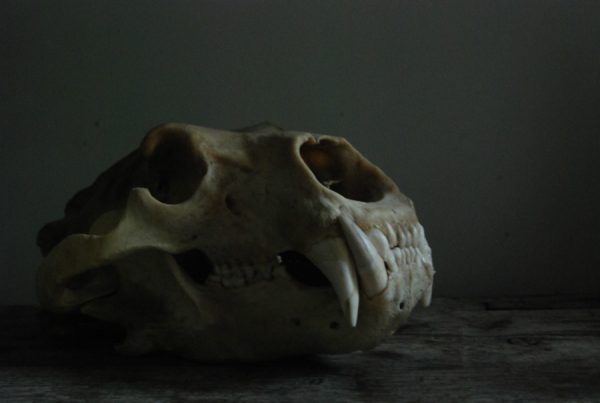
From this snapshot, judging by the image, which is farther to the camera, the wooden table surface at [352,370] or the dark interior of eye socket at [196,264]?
the dark interior of eye socket at [196,264]

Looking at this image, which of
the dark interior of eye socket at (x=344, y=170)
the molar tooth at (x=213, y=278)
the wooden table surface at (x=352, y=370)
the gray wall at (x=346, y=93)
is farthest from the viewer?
the gray wall at (x=346, y=93)

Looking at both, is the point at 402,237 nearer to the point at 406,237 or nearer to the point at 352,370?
the point at 406,237

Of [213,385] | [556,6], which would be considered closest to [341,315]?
[213,385]

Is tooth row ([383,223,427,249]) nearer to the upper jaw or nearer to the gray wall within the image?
the upper jaw

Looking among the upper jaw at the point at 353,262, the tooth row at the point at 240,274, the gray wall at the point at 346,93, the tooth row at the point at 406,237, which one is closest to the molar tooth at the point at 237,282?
the tooth row at the point at 240,274

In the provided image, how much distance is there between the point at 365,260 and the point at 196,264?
30cm

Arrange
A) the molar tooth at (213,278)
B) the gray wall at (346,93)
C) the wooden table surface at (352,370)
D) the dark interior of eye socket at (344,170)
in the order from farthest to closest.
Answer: the gray wall at (346,93) < the dark interior of eye socket at (344,170) < the molar tooth at (213,278) < the wooden table surface at (352,370)

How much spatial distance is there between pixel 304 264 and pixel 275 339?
12 centimetres

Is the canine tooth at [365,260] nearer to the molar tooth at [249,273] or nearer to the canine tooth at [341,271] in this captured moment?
the canine tooth at [341,271]

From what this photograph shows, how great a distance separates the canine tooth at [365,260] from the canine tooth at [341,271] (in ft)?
0.04

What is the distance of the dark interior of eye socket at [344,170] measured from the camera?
124cm

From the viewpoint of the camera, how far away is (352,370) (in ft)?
3.63

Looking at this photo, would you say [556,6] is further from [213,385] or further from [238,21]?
[213,385]

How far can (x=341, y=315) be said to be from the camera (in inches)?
41.1
